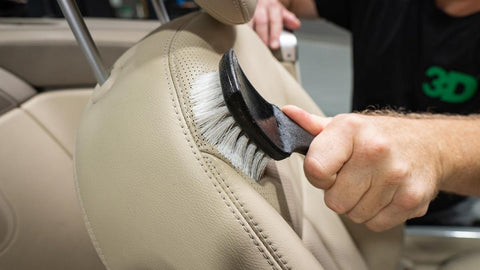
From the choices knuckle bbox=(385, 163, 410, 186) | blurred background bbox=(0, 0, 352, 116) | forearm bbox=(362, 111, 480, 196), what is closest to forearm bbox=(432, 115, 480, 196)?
forearm bbox=(362, 111, 480, 196)

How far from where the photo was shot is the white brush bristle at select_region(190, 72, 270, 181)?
0.38 metres

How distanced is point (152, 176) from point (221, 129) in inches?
3.5

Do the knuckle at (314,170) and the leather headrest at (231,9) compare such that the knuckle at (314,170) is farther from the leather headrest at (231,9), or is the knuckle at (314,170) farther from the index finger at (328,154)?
the leather headrest at (231,9)

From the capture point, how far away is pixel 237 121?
37 centimetres

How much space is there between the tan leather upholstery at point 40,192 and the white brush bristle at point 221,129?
57 centimetres

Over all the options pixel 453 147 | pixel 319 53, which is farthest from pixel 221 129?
pixel 319 53

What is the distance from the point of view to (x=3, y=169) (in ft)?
2.40

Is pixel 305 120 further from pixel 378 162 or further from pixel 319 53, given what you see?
pixel 319 53

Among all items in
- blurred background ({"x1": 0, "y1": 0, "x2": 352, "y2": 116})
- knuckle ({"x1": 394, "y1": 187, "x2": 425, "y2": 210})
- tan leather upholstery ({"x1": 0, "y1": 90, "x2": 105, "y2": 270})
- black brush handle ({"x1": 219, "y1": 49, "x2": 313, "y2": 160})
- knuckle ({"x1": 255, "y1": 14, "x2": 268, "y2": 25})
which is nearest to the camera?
black brush handle ({"x1": 219, "y1": 49, "x2": 313, "y2": 160})

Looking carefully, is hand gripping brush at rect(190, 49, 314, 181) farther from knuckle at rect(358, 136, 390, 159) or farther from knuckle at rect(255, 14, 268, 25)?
knuckle at rect(255, 14, 268, 25)

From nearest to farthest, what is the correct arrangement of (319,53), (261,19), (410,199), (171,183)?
(171,183)
(410,199)
(261,19)
(319,53)

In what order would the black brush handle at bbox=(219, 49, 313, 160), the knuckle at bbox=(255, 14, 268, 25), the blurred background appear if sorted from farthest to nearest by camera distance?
1. the blurred background
2. the knuckle at bbox=(255, 14, 268, 25)
3. the black brush handle at bbox=(219, 49, 313, 160)

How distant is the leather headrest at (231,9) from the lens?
1.45ft

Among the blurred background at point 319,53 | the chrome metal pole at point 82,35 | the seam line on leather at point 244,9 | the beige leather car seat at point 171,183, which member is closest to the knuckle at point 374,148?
the beige leather car seat at point 171,183
